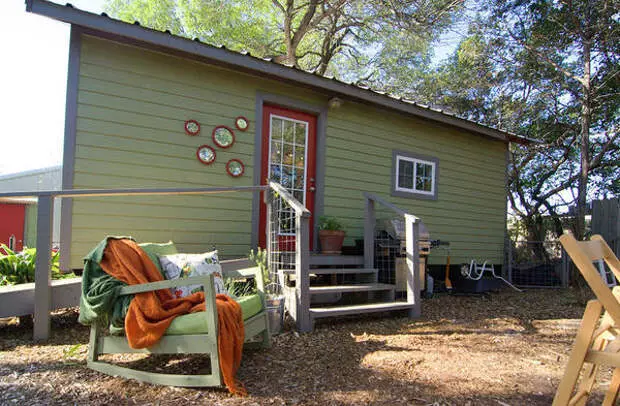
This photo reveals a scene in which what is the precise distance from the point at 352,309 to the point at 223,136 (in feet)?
8.20

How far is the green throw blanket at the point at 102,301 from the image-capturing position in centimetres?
245

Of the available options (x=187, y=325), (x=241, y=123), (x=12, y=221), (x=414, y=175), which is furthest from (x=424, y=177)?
(x=12, y=221)

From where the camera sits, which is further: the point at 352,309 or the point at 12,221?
the point at 12,221

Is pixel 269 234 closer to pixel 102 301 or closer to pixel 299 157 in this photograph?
pixel 299 157

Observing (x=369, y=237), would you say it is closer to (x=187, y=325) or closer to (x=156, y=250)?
(x=156, y=250)

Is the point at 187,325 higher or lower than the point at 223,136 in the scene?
lower

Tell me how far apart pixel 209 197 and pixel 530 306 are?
176 inches

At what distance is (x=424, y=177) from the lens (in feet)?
22.3

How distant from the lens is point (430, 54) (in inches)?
572

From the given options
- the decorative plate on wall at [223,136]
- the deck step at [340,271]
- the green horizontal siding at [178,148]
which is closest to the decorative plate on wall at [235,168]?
the green horizontal siding at [178,148]

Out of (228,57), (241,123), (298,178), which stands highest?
(228,57)

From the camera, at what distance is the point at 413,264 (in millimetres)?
4363

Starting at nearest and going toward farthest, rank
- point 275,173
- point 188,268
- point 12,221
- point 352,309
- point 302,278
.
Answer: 1. point 188,268
2. point 302,278
3. point 352,309
4. point 275,173
5. point 12,221

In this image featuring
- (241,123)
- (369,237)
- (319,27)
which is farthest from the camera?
(319,27)
